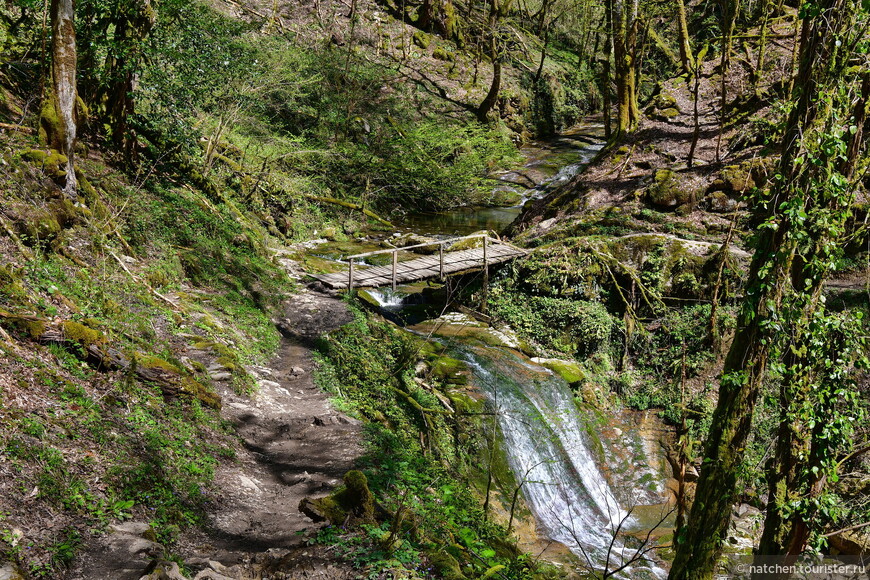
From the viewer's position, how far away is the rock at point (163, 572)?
3809mm

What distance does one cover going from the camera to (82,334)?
243 inches

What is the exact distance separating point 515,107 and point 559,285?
20.3 meters

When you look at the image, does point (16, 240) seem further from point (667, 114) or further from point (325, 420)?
point (667, 114)

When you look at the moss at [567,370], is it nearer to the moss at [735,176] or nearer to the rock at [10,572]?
the moss at [735,176]

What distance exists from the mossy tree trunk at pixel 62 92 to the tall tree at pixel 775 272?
9.20m

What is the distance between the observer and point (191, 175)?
572 inches

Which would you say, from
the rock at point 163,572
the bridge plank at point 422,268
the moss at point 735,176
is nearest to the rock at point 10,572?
the rock at point 163,572

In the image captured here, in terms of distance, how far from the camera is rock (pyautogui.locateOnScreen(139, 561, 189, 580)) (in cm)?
381

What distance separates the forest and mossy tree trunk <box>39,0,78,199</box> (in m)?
0.04

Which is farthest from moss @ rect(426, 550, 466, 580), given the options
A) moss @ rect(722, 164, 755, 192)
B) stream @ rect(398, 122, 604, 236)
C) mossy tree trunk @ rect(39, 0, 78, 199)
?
stream @ rect(398, 122, 604, 236)

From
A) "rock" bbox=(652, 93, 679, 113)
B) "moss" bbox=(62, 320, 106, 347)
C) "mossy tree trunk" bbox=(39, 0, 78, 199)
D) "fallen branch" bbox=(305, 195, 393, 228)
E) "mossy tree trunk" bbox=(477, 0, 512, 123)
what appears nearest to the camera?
"moss" bbox=(62, 320, 106, 347)

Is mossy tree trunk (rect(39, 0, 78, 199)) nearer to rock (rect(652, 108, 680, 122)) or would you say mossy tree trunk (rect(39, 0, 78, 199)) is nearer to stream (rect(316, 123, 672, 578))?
stream (rect(316, 123, 672, 578))

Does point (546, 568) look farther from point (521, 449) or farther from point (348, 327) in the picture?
point (348, 327)

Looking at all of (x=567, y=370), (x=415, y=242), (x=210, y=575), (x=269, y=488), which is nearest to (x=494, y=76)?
(x=415, y=242)
